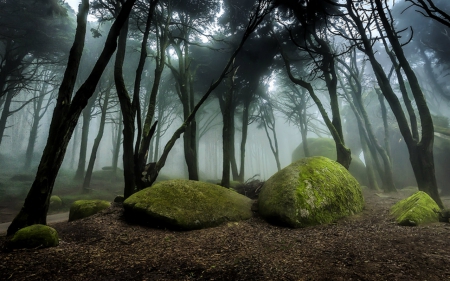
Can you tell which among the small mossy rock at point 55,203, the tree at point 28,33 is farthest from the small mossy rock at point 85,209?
the tree at point 28,33

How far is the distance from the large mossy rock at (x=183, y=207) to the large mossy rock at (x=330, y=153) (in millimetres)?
14711

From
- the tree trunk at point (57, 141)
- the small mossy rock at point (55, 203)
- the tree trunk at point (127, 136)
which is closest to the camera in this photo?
the tree trunk at point (57, 141)

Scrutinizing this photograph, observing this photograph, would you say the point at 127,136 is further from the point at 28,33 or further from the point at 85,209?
the point at 28,33

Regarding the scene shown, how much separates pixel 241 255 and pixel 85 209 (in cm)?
435

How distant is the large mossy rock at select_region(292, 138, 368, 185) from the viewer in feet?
57.4

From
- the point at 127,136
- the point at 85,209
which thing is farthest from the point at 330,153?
the point at 85,209

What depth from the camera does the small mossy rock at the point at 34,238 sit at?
2.48 m

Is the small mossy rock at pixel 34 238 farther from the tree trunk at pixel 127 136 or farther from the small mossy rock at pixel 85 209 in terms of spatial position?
the tree trunk at pixel 127 136

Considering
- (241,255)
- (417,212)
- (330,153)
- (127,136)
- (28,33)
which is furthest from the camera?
(330,153)

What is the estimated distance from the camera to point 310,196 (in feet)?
14.0

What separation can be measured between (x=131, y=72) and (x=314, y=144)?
65.5 feet

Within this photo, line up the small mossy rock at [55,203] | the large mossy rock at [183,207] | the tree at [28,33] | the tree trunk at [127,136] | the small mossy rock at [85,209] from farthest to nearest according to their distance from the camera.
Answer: the tree at [28,33]
the small mossy rock at [55,203]
the tree trunk at [127,136]
the small mossy rock at [85,209]
the large mossy rock at [183,207]

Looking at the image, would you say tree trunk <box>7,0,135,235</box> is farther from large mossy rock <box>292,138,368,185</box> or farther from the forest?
large mossy rock <box>292,138,368,185</box>

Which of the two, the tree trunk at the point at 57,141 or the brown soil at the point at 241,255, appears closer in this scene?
the brown soil at the point at 241,255
